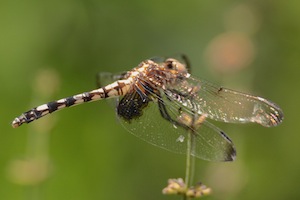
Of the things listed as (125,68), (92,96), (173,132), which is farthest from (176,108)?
(125,68)

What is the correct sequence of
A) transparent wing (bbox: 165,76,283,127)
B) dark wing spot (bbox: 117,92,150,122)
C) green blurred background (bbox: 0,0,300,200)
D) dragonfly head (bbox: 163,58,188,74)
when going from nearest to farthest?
transparent wing (bbox: 165,76,283,127) < dark wing spot (bbox: 117,92,150,122) < dragonfly head (bbox: 163,58,188,74) < green blurred background (bbox: 0,0,300,200)

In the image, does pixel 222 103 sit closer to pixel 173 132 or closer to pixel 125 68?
pixel 173 132

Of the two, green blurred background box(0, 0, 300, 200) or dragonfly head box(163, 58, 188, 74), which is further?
green blurred background box(0, 0, 300, 200)

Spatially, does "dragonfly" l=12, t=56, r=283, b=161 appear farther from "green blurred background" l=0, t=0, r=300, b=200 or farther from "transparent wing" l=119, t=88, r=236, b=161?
"green blurred background" l=0, t=0, r=300, b=200

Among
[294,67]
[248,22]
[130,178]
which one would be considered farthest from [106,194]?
[294,67]

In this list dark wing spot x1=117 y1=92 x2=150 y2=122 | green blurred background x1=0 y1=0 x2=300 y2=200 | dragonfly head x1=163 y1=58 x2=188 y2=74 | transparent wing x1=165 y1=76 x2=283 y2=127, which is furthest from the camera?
green blurred background x1=0 y1=0 x2=300 y2=200

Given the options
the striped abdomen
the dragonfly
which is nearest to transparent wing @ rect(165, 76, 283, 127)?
the dragonfly

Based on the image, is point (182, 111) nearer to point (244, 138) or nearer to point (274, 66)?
point (244, 138)
